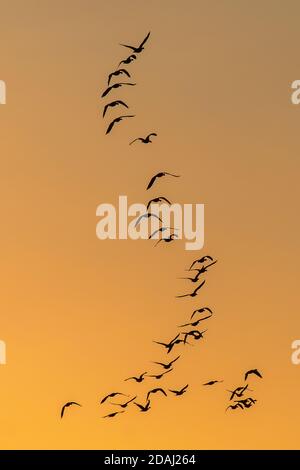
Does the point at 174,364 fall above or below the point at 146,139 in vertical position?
below

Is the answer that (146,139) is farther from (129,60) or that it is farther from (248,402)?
(248,402)

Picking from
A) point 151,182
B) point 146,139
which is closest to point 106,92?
point 146,139

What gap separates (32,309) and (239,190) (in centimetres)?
78

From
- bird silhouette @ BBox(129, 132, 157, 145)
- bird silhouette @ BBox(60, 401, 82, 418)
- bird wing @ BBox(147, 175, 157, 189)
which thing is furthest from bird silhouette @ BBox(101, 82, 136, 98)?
bird silhouette @ BBox(60, 401, 82, 418)

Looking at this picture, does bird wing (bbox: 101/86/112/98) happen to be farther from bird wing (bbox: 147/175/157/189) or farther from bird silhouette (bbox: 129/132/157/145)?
bird wing (bbox: 147/175/157/189)

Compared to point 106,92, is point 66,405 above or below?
below

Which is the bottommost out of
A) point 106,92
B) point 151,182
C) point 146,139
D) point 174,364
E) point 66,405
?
point 66,405

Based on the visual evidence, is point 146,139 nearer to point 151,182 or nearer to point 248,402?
point 151,182

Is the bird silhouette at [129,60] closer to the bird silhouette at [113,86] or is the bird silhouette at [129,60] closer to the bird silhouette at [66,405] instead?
the bird silhouette at [113,86]

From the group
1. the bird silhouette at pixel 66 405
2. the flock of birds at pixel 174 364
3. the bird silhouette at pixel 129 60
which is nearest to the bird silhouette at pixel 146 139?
the flock of birds at pixel 174 364

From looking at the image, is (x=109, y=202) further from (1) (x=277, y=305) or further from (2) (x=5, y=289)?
(1) (x=277, y=305)

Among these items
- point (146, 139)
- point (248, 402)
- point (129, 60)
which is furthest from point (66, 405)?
point (129, 60)
